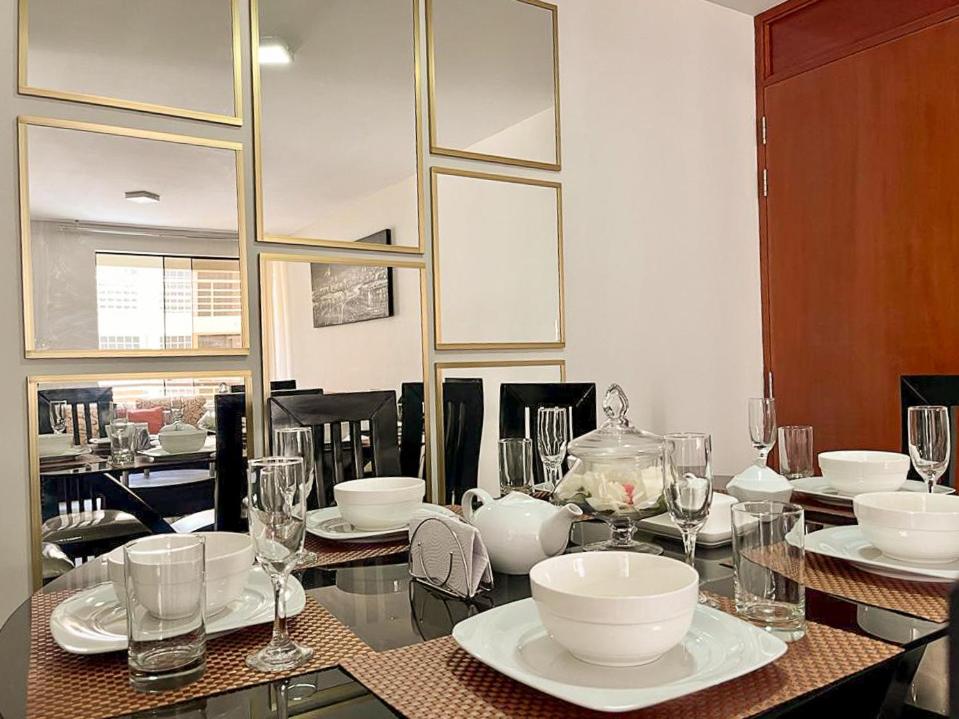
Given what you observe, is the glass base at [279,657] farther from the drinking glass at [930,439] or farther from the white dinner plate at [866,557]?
the drinking glass at [930,439]

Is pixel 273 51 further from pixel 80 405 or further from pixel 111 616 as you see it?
pixel 111 616

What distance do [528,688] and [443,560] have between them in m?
0.38

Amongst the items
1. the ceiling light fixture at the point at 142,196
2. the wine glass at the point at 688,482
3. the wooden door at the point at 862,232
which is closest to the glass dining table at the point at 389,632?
the wine glass at the point at 688,482

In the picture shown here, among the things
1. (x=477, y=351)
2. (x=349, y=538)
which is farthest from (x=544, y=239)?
(x=349, y=538)

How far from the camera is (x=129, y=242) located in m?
2.05

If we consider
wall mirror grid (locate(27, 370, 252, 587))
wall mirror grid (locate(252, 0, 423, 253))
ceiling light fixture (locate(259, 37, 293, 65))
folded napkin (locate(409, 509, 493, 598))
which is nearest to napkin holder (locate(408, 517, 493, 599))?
folded napkin (locate(409, 509, 493, 598))

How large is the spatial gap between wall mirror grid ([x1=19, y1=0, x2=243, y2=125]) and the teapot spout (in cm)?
159

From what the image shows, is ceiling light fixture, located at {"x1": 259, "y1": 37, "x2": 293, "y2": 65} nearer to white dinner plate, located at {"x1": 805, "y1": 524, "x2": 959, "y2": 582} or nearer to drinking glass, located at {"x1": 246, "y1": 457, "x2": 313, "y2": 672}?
drinking glass, located at {"x1": 246, "y1": 457, "x2": 313, "y2": 672}

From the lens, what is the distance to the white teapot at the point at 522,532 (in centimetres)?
122

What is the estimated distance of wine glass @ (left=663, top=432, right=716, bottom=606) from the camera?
1121mm

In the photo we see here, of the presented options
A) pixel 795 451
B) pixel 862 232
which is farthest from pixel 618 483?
pixel 862 232

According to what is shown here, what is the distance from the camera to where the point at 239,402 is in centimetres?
218

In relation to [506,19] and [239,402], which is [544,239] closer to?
[506,19]

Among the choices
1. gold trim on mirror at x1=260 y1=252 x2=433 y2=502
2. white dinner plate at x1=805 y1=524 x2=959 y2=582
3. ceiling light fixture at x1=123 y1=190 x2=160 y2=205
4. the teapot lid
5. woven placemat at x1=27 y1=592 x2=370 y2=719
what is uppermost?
ceiling light fixture at x1=123 y1=190 x2=160 y2=205
